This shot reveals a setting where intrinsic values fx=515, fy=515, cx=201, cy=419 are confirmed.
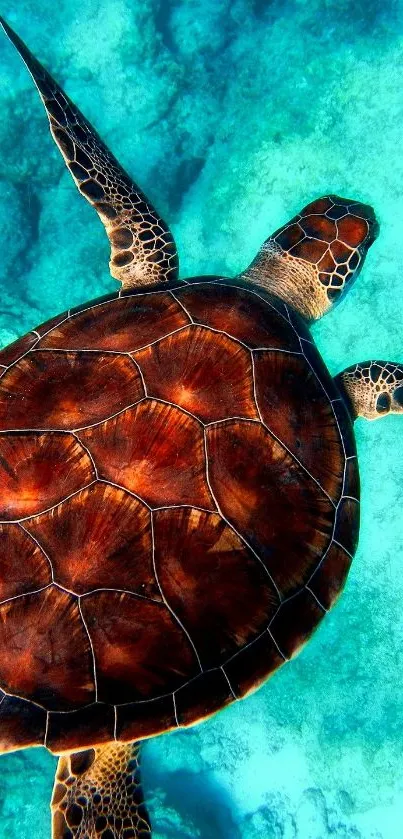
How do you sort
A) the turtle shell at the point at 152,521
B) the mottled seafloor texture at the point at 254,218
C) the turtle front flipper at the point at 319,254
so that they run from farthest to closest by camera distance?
the mottled seafloor texture at the point at 254,218 → the turtle front flipper at the point at 319,254 → the turtle shell at the point at 152,521

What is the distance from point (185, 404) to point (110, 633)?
0.91 meters

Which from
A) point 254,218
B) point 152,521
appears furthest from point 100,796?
point 254,218

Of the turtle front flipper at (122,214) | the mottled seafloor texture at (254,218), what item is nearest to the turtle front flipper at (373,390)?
the turtle front flipper at (122,214)

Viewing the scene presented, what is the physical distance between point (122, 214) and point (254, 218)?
243cm

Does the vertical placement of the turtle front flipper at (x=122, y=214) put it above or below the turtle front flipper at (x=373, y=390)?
above

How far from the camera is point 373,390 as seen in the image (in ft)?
10.5

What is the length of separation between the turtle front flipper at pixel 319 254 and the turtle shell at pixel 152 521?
40.7 inches

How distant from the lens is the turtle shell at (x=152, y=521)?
1866 millimetres


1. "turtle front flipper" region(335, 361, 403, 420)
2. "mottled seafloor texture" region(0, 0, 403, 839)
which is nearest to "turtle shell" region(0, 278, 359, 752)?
"turtle front flipper" region(335, 361, 403, 420)

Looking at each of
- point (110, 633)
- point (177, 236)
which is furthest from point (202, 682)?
point (177, 236)

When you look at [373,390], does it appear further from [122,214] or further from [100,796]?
[100,796]

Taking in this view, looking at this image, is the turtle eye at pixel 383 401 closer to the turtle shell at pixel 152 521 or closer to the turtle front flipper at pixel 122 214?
the turtle shell at pixel 152 521

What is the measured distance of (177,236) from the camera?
217 inches

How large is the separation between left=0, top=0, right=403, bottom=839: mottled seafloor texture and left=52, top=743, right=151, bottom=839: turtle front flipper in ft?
10.0
